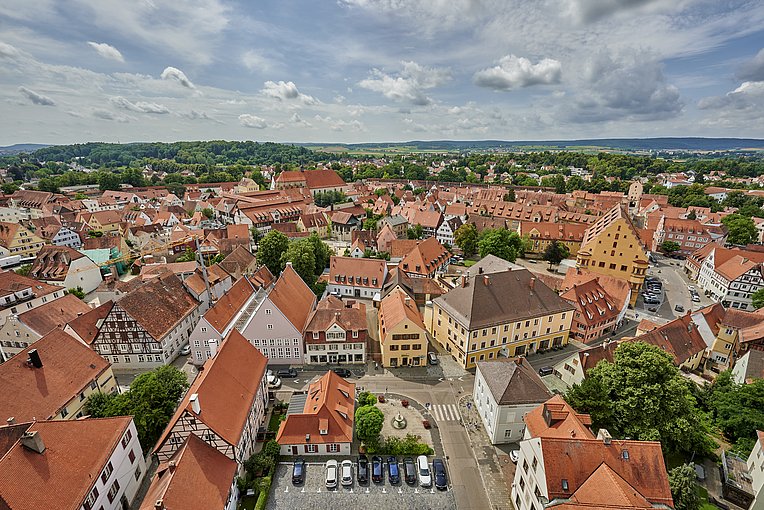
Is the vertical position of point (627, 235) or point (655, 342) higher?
point (627, 235)

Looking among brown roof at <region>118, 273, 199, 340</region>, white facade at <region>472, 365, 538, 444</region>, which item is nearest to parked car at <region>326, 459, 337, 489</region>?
white facade at <region>472, 365, 538, 444</region>

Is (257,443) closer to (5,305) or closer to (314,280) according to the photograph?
(314,280)

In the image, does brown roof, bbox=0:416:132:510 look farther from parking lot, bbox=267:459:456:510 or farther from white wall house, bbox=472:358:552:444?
white wall house, bbox=472:358:552:444

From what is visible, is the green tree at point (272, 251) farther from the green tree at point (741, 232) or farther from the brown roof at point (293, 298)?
the green tree at point (741, 232)

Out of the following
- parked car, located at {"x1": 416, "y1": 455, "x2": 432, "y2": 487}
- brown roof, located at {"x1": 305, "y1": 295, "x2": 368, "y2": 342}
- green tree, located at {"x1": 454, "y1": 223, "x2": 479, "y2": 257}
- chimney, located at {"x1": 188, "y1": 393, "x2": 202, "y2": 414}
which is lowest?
parked car, located at {"x1": 416, "y1": 455, "x2": 432, "y2": 487}

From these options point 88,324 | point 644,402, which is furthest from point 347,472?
point 88,324

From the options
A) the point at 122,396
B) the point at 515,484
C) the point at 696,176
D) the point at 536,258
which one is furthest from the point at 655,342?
the point at 696,176

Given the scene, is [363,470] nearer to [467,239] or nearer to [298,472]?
[298,472]
